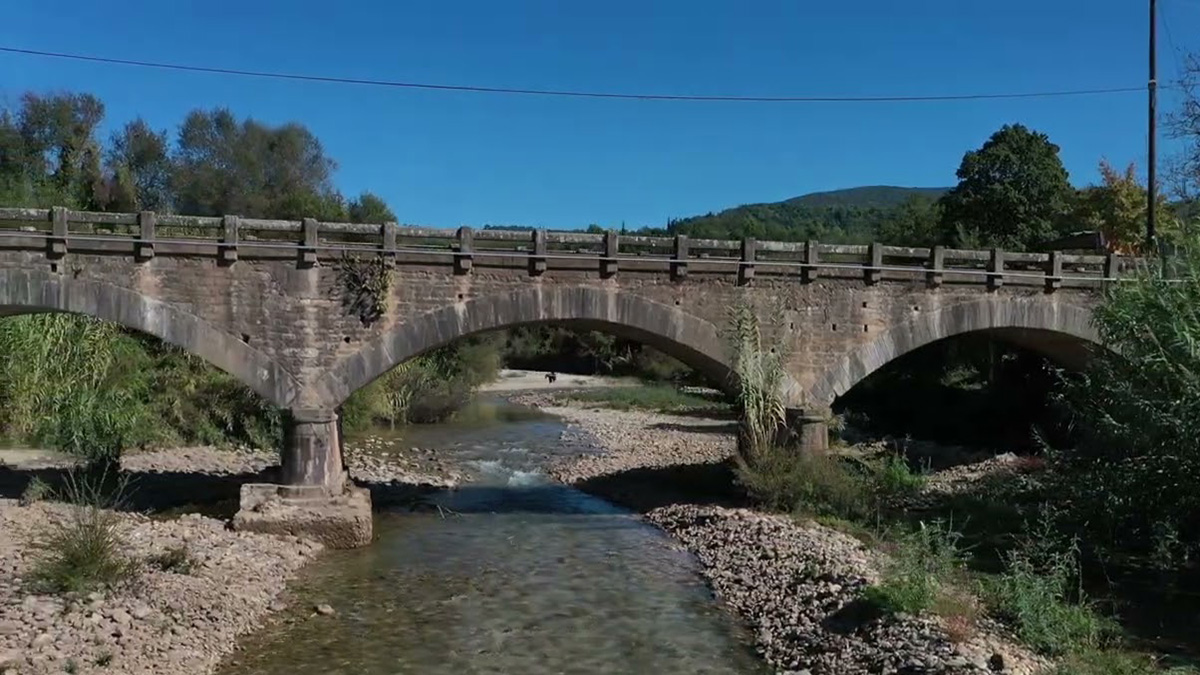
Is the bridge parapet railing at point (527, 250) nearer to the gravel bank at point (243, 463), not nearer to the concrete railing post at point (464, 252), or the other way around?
the concrete railing post at point (464, 252)

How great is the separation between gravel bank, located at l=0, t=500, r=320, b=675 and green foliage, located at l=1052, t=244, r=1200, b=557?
1313 cm

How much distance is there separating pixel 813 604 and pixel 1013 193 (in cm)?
3730

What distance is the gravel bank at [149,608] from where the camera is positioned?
407 inches

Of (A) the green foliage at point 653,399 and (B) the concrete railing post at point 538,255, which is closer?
(B) the concrete railing post at point 538,255

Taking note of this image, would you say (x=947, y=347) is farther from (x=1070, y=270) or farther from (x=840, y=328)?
(x=840, y=328)

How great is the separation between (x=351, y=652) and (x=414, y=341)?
7.94 metres

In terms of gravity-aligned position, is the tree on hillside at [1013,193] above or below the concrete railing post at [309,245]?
above

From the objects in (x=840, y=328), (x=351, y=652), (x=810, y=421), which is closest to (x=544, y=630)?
(x=351, y=652)

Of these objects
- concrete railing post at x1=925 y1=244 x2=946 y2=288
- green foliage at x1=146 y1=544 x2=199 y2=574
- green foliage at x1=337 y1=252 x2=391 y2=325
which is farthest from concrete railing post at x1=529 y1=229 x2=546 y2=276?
concrete railing post at x1=925 y1=244 x2=946 y2=288

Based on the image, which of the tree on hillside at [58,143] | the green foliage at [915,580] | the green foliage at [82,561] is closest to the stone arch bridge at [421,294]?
the green foliage at [82,561]

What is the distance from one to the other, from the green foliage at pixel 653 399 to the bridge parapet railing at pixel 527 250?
23793mm

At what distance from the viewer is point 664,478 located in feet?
81.1

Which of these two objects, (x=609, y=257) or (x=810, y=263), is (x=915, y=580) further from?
(x=810, y=263)

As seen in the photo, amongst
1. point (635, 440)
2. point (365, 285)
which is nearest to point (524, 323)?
point (365, 285)
